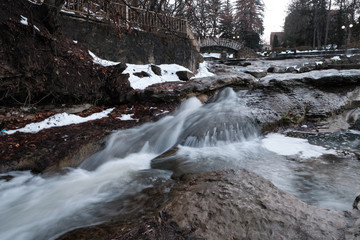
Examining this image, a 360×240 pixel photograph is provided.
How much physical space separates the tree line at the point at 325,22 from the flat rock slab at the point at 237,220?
41.8 meters

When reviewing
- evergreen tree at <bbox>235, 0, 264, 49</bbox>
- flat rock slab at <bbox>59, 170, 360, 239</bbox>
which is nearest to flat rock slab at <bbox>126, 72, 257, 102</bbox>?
flat rock slab at <bbox>59, 170, 360, 239</bbox>

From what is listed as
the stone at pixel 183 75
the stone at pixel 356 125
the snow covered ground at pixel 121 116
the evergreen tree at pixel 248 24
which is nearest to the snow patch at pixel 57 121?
the snow covered ground at pixel 121 116

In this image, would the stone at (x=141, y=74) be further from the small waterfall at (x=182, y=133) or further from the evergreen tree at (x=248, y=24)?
the evergreen tree at (x=248, y=24)

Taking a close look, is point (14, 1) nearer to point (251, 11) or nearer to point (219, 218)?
point (219, 218)

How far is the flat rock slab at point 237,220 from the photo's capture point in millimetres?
1522

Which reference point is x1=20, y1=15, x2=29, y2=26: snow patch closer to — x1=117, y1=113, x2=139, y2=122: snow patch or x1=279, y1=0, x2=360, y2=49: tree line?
x1=117, y1=113, x2=139, y2=122: snow patch

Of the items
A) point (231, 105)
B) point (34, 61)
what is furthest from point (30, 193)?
point (231, 105)

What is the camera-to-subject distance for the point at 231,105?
6777 millimetres

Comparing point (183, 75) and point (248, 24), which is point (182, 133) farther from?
point (248, 24)

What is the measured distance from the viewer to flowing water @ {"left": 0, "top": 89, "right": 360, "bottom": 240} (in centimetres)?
252

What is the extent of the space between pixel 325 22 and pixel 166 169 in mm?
47435

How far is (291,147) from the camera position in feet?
15.0

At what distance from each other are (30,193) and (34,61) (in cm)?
406

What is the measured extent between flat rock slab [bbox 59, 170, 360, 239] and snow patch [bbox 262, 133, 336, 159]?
2630 mm
